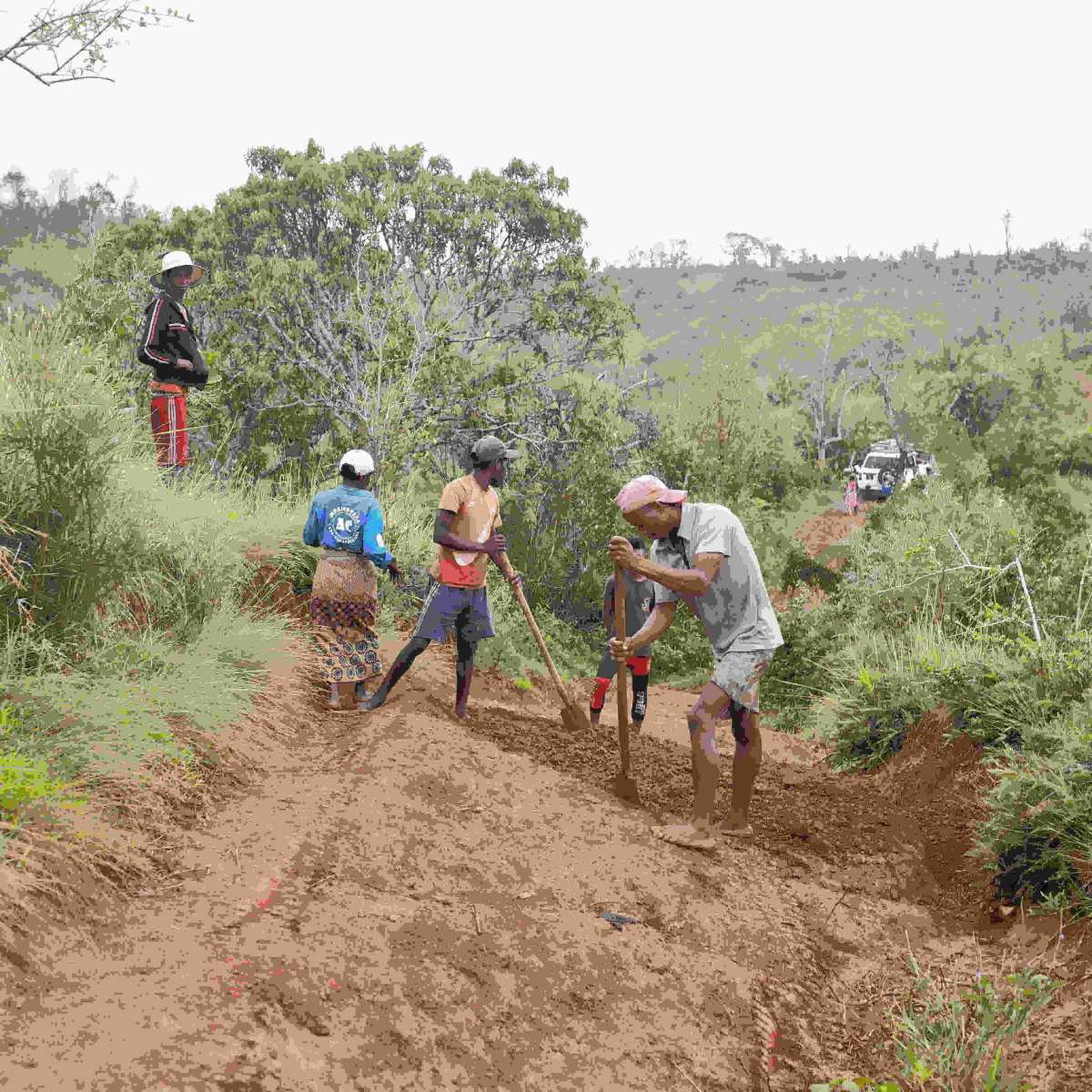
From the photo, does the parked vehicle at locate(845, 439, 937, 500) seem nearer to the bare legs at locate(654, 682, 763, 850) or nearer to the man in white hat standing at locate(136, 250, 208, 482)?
the man in white hat standing at locate(136, 250, 208, 482)

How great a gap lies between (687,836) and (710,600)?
114cm

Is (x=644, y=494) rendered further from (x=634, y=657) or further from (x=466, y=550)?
(x=634, y=657)

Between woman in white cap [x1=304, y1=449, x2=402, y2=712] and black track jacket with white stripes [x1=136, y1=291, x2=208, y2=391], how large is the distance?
6.20 feet

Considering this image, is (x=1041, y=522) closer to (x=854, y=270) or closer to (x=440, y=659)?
(x=440, y=659)

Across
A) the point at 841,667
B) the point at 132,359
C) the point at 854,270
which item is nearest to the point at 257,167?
the point at 132,359

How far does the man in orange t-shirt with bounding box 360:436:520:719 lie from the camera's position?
672 centimetres

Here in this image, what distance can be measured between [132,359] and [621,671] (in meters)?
8.24

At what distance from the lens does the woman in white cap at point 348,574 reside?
7.23 meters

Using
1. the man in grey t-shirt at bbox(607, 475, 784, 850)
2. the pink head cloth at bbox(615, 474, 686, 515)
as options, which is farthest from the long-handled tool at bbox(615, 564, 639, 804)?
the pink head cloth at bbox(615, 474, 686, 515)

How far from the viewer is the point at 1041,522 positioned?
12961mm

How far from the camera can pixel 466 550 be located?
673cm

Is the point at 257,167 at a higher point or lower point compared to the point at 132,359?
higher

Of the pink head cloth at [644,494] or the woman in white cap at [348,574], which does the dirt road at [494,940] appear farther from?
the pink head cloth at [644,494]

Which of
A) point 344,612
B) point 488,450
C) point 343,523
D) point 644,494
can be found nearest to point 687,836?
point 644,494
